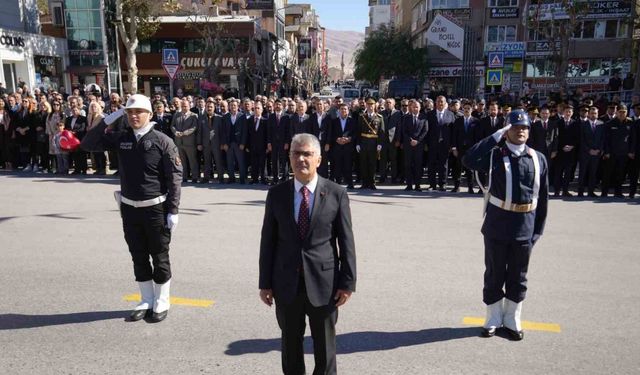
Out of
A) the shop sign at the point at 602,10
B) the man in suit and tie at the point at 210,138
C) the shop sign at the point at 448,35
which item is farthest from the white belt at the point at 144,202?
the shop sign at the point at 602,10

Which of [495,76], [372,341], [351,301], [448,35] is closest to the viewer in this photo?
[372,341]

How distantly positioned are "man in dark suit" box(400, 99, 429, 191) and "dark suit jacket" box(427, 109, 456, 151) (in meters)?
0.14

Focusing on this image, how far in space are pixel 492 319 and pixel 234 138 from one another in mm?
9157

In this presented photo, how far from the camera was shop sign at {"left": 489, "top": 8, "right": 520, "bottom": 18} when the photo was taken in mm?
43688

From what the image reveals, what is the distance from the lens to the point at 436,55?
48.1 metres

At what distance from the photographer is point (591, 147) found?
36.6 ft

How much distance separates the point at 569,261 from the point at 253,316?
427 cm

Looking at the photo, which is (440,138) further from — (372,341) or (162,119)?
(372,341)

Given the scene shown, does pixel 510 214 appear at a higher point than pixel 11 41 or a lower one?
lower

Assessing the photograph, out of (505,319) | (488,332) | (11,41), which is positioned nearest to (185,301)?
(488,332)

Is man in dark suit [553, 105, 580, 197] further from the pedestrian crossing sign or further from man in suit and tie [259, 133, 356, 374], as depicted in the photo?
man in suit and tie [259, 133, 356, 374]

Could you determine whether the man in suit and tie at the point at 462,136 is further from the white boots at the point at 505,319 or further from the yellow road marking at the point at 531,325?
the white boots at the point at 505,319

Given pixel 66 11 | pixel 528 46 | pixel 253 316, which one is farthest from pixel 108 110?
pixel 528 46

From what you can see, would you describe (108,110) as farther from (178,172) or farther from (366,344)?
(366,344)
